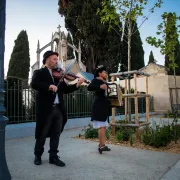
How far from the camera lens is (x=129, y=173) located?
3424 millimetres

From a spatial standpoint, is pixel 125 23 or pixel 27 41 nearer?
pixel 125 23

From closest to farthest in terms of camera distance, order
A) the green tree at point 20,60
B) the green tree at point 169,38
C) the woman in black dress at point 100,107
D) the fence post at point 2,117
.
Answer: the fence post at point 2,117
the woman in black dress at point 100,107
the green tree at point 169,38
the green tree at point 20,60

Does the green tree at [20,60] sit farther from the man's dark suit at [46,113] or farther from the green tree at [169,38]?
the man's dark suit at [46,113]

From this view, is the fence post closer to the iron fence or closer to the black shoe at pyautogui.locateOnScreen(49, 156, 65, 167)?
the black shoe at pyautogui.locateOnScreen(49, 156, 65, 167)

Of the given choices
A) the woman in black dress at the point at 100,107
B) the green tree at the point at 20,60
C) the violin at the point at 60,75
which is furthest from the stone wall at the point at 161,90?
the green tree at the point at 20,60

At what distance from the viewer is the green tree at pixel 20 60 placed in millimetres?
28406

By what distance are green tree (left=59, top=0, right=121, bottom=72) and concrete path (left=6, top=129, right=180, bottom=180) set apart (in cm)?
2270

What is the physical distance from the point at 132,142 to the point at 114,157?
1155 mm

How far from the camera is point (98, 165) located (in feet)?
12.6

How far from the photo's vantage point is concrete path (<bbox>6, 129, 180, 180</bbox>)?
3283mm

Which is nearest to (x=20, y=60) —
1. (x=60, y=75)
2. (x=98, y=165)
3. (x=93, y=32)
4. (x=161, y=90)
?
(x=93, y=32)

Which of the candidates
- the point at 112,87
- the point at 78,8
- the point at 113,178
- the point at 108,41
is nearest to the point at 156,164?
the point at 113,178

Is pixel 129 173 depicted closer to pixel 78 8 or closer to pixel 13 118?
pixel 13 118

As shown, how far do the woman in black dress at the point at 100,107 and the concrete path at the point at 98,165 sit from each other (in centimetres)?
37
